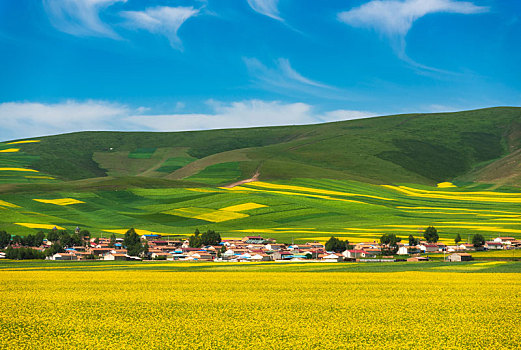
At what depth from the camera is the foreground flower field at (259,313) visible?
24469 millimetres

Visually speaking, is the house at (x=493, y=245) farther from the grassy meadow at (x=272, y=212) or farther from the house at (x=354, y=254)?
the house at (x=354, y=254)

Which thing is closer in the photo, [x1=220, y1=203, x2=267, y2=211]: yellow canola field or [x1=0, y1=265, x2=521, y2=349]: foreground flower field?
[x1=0, y1=265, x2=521, y2=349]: foreground flower field

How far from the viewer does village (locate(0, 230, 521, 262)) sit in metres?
87.4

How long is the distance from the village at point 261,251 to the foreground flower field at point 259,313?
38125 mm

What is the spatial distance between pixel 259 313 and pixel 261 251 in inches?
2576

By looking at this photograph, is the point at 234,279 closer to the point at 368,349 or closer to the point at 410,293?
the point at 410,293

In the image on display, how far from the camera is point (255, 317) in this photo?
29.6 metres

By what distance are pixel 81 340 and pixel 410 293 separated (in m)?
22.0

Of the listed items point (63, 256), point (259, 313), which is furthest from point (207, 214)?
point (259, 313)

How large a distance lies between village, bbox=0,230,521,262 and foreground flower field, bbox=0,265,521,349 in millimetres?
38125

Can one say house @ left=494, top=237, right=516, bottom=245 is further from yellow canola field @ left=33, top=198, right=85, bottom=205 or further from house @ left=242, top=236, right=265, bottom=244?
yellow canola field @ left=33, top=198, right=85, bottom=205

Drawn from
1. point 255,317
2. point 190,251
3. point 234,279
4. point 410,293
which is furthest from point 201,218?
point 255,317

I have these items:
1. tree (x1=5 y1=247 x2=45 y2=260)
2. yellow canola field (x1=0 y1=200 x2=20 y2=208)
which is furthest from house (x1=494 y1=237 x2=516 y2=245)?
yellow canola field (x1=0 y1=200 x2=20 y2=208)

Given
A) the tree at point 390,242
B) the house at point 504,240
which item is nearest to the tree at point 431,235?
the tree at point 390,242
